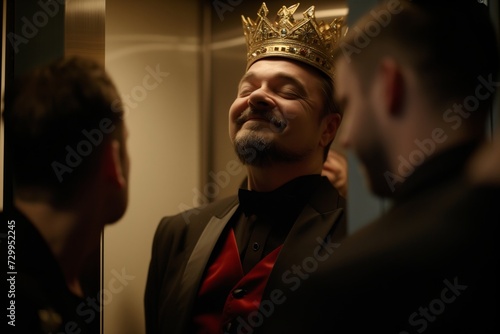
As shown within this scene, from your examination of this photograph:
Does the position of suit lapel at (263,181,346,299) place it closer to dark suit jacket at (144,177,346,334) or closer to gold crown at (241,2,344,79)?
dark suit jacket at (144,177,346,334)

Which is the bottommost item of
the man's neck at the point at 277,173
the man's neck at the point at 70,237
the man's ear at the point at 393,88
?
the man's neck at the point at 70,237

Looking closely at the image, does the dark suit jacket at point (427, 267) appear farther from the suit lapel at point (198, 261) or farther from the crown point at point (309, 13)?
the crown point at point (309, 13)

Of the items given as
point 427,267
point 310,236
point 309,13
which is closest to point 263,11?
point 309,13

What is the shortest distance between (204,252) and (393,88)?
1.42 feet

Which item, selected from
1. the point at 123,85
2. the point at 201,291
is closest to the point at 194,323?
the point at 201,291

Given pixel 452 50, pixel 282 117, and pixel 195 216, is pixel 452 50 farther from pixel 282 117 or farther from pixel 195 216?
pixel 195 216

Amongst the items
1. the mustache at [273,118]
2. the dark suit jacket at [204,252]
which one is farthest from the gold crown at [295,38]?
the dark suit jacket at [204,252]

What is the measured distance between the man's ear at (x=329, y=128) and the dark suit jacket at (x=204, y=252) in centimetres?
7

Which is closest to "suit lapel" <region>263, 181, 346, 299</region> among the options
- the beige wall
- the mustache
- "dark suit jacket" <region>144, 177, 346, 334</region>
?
"dark suit jacket" <region>144, 177, 346, 334</region>

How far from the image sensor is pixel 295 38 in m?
0.99

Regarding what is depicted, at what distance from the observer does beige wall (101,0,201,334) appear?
1.05m

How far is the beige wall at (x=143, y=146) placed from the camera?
1.05 m

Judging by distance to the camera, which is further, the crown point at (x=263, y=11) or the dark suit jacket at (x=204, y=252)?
the crown point at (x=263, y=11)

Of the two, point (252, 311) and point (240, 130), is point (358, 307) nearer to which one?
point (252, 311)
